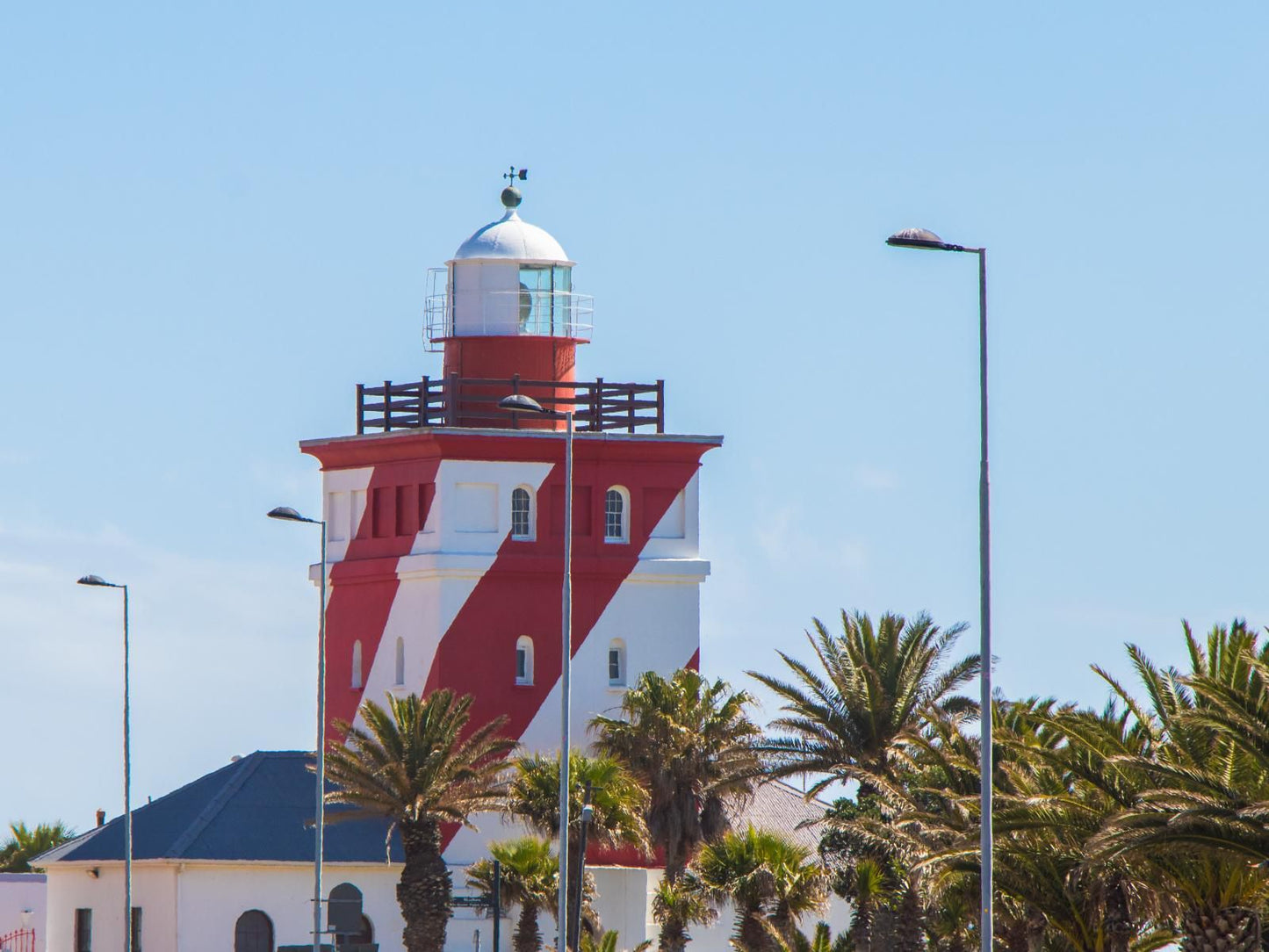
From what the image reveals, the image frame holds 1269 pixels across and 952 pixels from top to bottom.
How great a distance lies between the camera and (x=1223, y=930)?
36844 mm

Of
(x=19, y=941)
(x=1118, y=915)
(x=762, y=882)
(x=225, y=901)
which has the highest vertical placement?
(x=1118, y=915)

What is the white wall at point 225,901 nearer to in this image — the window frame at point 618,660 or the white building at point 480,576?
the white building at point 480,576

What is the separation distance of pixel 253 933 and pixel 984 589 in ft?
103

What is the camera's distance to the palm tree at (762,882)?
5381 centimetres

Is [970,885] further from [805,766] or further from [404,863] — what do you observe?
[404,863]

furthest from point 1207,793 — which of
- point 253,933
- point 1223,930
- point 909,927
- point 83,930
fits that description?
point 83,930

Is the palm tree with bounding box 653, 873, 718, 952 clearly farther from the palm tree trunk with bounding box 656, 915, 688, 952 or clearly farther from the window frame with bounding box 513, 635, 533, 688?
the window frame with bounding box 513, 635, 533, 688

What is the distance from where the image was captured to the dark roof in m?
61.0

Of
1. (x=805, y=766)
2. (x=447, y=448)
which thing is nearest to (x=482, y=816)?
(x=447, y=448)

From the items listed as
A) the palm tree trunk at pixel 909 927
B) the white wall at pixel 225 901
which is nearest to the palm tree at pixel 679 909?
the white wall at pixel 225 901

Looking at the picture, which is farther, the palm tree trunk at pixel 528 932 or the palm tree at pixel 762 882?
the palm tree trunk at pixel 528 932

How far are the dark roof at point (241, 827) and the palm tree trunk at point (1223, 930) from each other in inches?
1016

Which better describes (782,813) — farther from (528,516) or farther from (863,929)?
(863,929)

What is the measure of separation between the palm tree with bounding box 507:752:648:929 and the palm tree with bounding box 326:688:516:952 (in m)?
0.79
